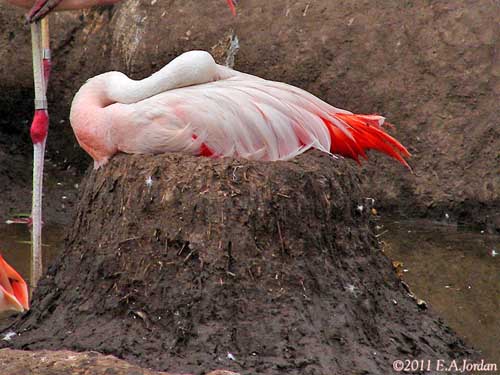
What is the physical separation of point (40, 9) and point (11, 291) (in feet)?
6.51

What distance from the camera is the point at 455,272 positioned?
22.0 feet

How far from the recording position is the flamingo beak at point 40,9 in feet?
20.0

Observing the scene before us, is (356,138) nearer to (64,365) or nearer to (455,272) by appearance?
(455,272)

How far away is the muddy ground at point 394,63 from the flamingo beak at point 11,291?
11.8 ft

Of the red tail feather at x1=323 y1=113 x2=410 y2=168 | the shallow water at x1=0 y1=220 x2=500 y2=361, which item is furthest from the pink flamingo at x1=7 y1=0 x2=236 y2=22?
the shallow water at x1=0 y1=220 x2=500 y2=361

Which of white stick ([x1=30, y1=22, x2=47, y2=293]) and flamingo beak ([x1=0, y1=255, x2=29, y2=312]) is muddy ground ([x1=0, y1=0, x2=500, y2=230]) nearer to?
white stick ([x1=30, y1=22, x2=47, y2=293])

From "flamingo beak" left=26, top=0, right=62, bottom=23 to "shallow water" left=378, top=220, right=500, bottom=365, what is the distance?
7.63 feet

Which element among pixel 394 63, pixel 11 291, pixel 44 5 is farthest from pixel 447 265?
pixel 11 291

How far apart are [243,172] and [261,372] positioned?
2.96ft

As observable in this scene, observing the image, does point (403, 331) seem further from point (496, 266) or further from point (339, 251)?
point (496, 266)

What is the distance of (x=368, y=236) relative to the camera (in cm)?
539

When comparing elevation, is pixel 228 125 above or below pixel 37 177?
above
